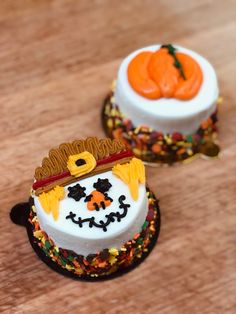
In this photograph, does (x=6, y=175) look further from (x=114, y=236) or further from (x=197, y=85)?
(x=197, y=85)

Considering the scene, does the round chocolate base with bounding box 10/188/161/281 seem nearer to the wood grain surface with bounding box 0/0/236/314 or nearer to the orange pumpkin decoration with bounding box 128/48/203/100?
the wood grain surface with bounding box 0/0/236/314

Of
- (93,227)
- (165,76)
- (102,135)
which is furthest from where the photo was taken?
(102,135)

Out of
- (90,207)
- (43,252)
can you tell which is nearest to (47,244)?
(43,252)

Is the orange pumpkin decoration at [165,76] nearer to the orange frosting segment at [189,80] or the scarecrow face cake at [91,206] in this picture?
the orange frosting segment at [189,80]

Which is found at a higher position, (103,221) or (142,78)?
(142,78)

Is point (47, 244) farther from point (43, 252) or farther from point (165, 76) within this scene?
point (165, 76)

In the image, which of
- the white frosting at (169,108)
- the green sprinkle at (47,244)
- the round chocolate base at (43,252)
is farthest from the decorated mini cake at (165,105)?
the green sprinkle at (47,244)

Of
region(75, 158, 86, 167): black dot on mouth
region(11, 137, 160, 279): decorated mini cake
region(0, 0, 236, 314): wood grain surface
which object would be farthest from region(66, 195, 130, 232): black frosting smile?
region(0, 0, 236, 314): wood grain surface
